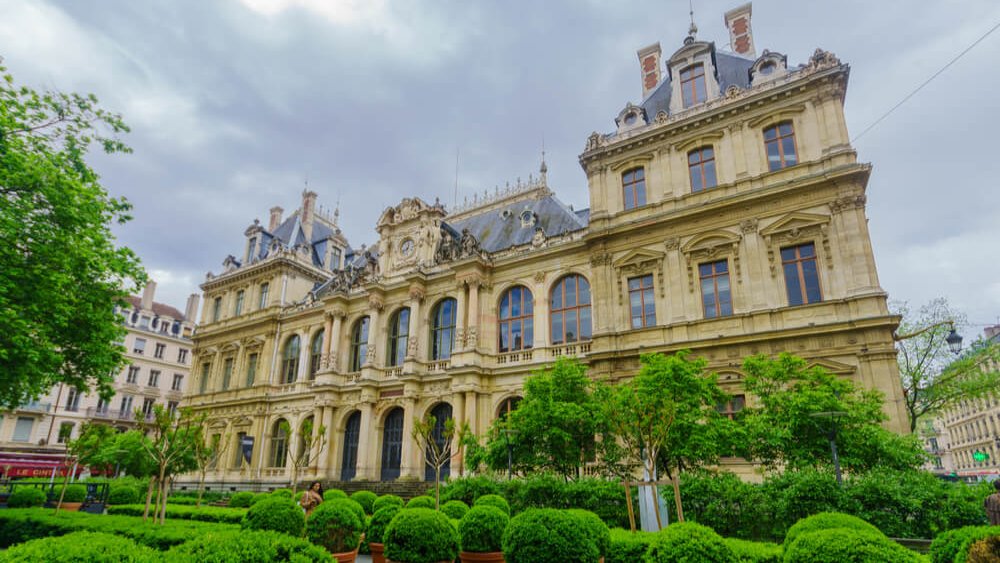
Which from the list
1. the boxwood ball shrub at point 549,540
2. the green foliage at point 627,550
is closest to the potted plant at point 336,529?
the boxwood ball shrub at point 549,540

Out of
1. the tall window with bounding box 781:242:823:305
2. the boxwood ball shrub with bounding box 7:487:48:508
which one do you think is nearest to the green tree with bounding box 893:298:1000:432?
the tall window with bounding box 781:242:823:305

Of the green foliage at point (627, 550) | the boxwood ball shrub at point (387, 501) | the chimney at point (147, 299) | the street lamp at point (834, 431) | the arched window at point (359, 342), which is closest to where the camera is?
the green foliage at point (627, 550)

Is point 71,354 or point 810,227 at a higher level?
point 810,227

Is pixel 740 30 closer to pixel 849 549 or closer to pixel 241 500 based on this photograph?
pixel 849 549

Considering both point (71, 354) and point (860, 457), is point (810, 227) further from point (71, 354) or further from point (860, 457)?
point (71, 354)

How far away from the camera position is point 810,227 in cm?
1972

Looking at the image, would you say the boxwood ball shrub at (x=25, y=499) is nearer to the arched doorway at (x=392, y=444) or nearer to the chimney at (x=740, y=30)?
the arched doorway at (x=392, y=444)

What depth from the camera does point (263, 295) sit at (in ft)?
126

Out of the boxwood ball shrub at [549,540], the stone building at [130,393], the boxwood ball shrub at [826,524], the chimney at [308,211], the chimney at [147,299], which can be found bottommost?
the boxwood ball shrub at [549,540]

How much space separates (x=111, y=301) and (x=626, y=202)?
20.4 metres

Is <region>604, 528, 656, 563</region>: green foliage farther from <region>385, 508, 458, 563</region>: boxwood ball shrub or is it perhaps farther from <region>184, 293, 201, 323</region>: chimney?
<region>184, 293, 201, 323</region>: chimney

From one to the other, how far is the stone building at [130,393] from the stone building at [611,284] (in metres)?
15.3

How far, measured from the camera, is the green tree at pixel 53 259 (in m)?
13.5

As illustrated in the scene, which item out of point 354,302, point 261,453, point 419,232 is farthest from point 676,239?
point 261,453
